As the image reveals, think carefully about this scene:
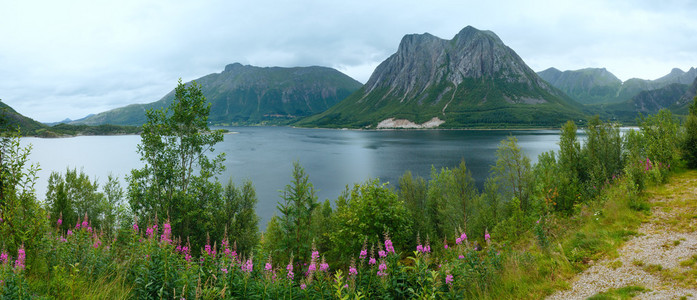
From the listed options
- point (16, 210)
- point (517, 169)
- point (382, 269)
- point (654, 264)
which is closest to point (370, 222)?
point (382, 269)

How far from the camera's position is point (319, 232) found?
1251 inches

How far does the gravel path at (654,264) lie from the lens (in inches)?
277

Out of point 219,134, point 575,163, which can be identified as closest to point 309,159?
point 219,134

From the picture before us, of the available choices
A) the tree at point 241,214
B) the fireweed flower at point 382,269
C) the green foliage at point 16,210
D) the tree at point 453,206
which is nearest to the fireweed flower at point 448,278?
the fireweed flower at point 382,269

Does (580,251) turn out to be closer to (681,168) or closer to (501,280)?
(501,280)

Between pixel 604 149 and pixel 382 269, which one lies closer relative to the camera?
pixel 382 269

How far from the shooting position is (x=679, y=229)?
9703 mm

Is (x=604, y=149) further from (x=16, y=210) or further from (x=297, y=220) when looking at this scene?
(x=16, y=210)

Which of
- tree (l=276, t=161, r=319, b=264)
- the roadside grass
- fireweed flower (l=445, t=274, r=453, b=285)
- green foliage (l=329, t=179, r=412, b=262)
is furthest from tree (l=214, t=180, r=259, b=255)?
fireweed flower (l=445, t=274, r=453, b=285)

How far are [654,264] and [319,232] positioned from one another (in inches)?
1059

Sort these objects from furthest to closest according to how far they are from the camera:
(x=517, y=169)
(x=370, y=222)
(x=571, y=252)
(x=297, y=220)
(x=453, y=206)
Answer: (x=453, y=206) → (x=517, y=169) → (x=370, y=222) → (x=297, y=220) → (x=571, y=252)

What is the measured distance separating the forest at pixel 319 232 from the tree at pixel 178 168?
0.11m

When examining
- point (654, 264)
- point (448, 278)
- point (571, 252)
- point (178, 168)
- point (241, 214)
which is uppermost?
point (178, 168)

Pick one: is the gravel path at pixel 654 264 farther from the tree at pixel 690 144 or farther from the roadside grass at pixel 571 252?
the tree at pixel 690 144
